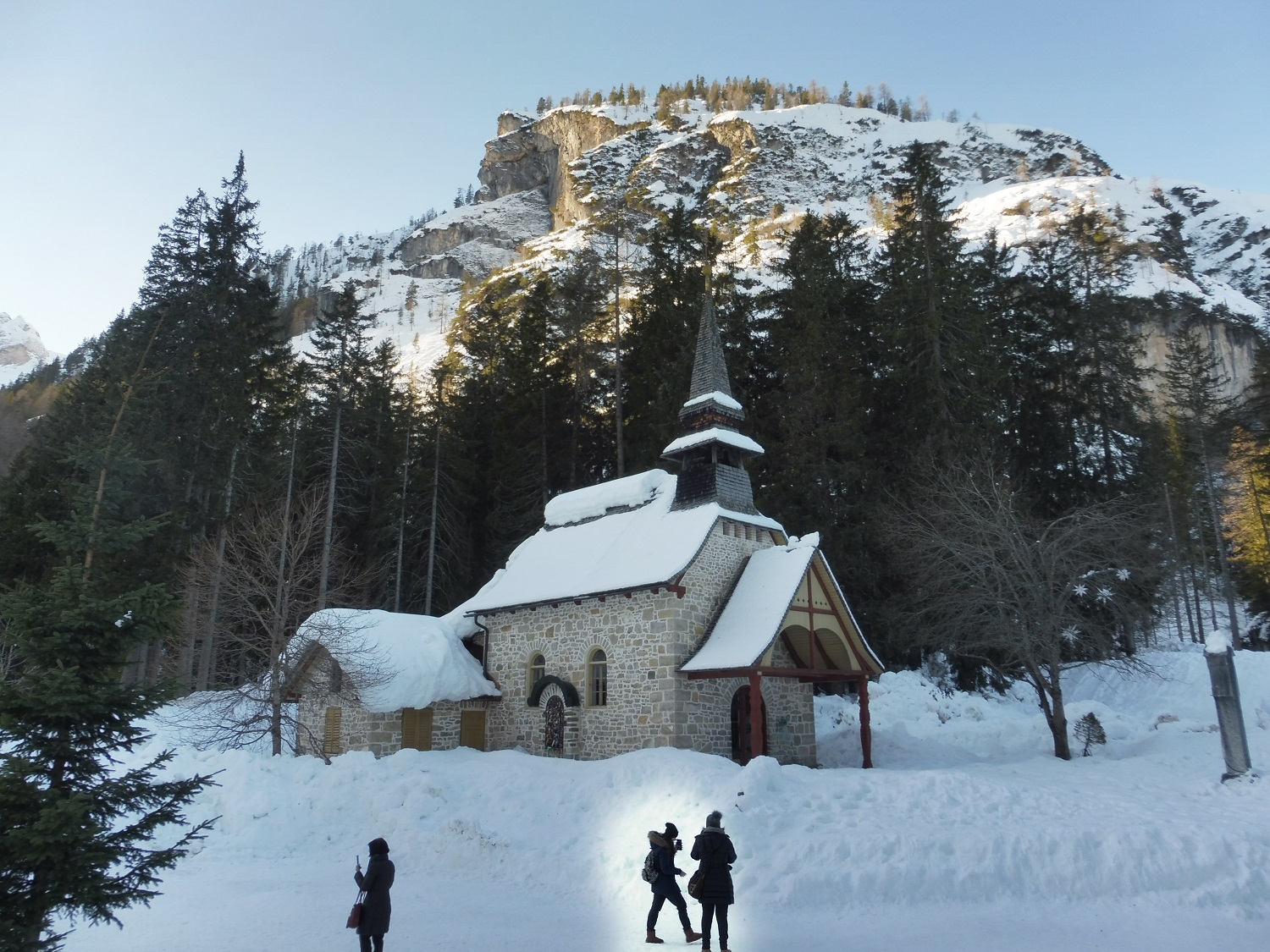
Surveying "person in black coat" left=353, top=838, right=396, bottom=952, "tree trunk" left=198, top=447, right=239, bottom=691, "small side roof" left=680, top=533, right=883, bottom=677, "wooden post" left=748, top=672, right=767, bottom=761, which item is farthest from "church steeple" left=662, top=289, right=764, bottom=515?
"person in black coat" left=353, top=838, right=396, bottom=952

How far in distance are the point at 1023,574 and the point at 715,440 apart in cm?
809

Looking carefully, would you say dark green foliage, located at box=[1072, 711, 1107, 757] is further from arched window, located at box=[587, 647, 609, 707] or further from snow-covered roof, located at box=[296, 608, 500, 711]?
snow-covered roof, located at box=[296, 608, 500, 711]

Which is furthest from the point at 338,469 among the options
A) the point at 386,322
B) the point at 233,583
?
the point at 386,322

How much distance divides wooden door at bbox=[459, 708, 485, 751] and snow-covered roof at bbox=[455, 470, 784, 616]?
276 centimetres

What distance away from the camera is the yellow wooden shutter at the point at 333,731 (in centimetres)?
2127

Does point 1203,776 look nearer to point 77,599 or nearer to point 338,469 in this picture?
point 77,599

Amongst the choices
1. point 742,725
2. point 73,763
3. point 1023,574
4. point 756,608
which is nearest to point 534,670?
point 742,725

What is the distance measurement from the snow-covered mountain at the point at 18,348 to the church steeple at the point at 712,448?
649 ft

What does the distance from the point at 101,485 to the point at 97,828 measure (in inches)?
230

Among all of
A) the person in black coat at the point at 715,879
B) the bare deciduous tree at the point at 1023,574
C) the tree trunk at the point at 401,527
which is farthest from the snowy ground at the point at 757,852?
the tree trunk at the point at 401,527

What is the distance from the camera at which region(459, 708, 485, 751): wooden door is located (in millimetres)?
21750

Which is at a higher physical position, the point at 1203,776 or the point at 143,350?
the point at 143,350

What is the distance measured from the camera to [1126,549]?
20172 millimetres

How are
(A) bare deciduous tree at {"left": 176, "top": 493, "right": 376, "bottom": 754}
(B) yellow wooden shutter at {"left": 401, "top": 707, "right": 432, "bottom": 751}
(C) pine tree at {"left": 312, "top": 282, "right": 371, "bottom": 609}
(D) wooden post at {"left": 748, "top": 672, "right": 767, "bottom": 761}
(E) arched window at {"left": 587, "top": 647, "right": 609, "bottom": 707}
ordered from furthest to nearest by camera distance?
(C) pine tree at {"left": 312, "top": 282, "right": 371, "bottom": 609}
(B) yellow wooden shutter at {"left": 401, "top": 707, "right": 432, "bottom": 751}
(E) arched window at {"left": 587, "top": 647, "right": 609, "bottom": 707}
(A) bare deciduous tree at {"left": 176, "top": 493, "right": 376, "bottom": 754}
(D) wooden post at {"left": 748, "top": 672, "right": 767, "bottom": 761}
